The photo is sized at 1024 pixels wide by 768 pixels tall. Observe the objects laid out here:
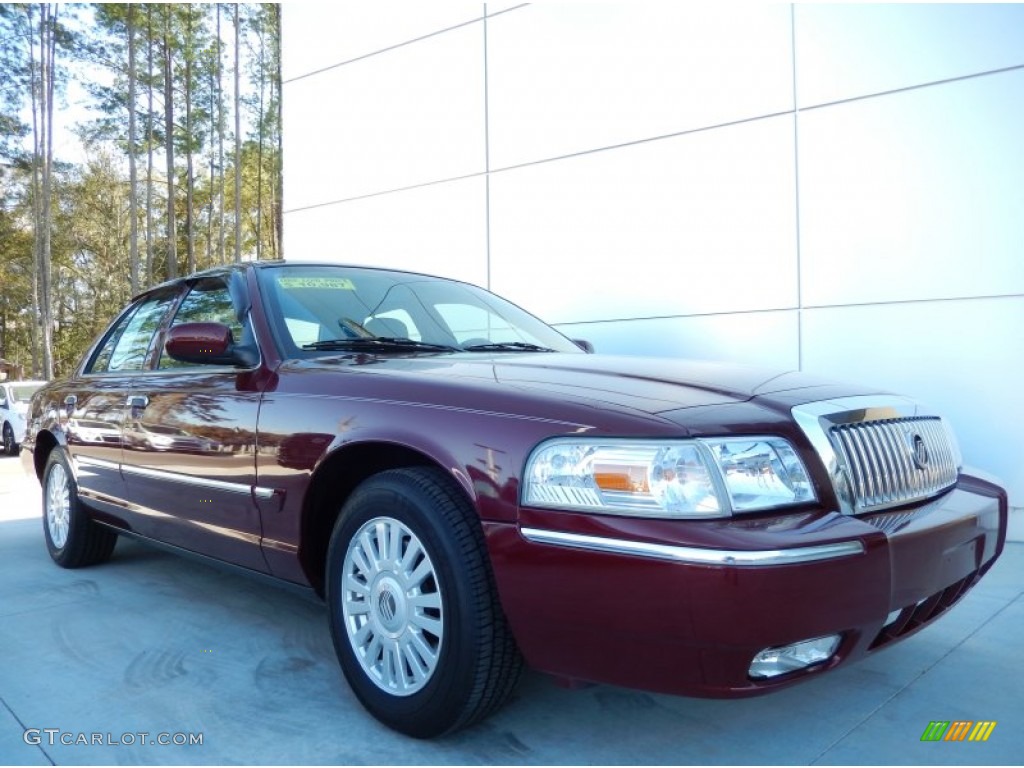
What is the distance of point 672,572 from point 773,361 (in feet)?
14.4

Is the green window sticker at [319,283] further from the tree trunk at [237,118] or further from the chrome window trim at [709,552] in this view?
the tree trunk at [237,118]

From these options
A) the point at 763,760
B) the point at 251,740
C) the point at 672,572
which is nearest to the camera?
the point at 672,572

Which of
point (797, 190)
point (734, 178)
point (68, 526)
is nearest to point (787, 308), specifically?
point (797, 190)

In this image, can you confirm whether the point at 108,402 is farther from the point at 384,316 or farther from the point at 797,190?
the point at 797,190

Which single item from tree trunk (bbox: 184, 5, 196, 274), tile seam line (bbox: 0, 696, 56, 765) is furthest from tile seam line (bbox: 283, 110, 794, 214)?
tree trunk (bbox: 184, 5, 196, 274)

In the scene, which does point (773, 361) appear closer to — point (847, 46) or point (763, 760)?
point (847, 46)

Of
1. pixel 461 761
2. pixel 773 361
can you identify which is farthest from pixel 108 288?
pixel 461 761

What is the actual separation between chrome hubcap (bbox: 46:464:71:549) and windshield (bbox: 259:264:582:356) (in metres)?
2.13

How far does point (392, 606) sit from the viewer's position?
236cm

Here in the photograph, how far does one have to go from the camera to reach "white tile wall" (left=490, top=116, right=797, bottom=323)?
5.88 meters

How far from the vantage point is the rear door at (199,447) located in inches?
114

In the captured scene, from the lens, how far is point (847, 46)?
18.2 ft

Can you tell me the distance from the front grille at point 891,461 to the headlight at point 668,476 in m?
0.21

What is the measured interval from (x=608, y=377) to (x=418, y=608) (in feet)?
2.81
